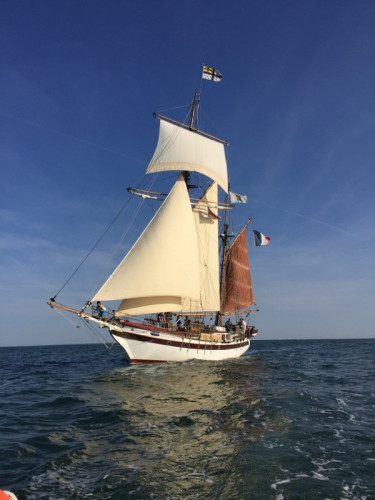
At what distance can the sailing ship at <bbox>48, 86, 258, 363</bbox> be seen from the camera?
97.3 ft

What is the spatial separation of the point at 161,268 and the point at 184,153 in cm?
1848

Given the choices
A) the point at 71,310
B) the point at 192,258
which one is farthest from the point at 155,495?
the point at 192,258

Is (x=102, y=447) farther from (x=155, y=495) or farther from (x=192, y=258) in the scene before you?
(x=192, y=258)

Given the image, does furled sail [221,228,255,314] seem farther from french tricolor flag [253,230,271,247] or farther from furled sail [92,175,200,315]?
furled sail [92,175,200,315]

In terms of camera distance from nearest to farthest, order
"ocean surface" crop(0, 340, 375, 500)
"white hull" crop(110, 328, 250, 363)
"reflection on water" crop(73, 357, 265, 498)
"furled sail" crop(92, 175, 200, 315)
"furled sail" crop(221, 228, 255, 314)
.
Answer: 1. "ocean surface" crop(0, 340, 375, 500)
2. "reflection on water" crop(73, 357, 265, 498)
3. "furled sail" crop(92, 175, 200, 315)
4. "white hull" crop(110, 328, 250, 363)
5. "furled sail" crop(221, 228, 255, 314)

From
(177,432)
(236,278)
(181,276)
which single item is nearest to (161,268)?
(181,276)

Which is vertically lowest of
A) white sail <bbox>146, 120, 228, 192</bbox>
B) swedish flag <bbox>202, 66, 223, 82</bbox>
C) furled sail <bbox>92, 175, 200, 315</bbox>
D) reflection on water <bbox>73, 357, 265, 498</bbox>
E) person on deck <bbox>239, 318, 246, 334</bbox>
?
reflection on water <bbox>73, 357, 265, 498</bbox>

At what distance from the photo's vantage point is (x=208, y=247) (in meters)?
44.1

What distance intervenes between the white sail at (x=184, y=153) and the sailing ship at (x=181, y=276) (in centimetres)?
12

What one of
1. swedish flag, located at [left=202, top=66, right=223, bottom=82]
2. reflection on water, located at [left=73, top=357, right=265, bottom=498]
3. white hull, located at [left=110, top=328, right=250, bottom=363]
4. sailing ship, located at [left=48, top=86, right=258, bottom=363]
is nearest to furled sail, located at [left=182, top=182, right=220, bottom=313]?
sailing ship, located at [left=48, top=86, right=258, bottom=363]

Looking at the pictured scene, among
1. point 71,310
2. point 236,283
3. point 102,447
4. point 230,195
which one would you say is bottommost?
point 102,447

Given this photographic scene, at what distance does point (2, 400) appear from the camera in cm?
Answer: 1792

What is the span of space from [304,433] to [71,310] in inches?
860

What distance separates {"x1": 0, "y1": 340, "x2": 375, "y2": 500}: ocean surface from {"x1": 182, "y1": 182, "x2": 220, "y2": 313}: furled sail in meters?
22.9
